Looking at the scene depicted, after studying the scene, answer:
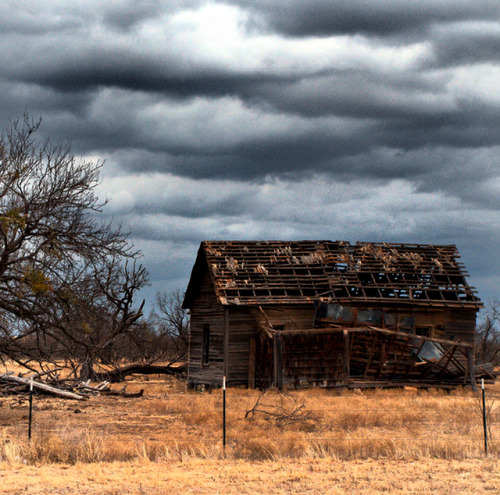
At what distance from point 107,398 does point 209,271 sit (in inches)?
276

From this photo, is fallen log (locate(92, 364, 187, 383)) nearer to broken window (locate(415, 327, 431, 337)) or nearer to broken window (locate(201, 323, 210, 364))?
broken window (locate(201, 323, 210, 364))

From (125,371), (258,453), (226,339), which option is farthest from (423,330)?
(258,453)

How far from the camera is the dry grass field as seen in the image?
31.4 feet

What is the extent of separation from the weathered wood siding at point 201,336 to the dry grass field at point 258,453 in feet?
27.7

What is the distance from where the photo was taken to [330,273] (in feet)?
88.4

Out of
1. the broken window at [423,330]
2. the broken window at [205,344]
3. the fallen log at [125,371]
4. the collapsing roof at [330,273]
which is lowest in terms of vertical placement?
the fallen log at [125,371]

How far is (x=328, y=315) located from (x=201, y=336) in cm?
595

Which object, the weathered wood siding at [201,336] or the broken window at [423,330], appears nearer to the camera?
the weathered wood siding at [201,336]

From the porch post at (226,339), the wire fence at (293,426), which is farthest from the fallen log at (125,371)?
the wire fence at (293,426)

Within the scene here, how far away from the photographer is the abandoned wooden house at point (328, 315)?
75.4 ft

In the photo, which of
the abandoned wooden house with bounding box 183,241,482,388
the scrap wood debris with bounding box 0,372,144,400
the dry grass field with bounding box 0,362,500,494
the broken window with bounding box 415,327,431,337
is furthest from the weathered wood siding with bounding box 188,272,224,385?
the dry grass field with bounding box 0,362,500,494

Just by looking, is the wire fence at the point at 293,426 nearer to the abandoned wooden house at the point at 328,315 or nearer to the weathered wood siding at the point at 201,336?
the abandoned wooden house at the point at 328,315

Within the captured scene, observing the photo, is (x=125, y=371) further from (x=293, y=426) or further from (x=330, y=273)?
(x=293, y=426)

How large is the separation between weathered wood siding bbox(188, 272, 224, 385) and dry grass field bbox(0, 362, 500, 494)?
8.43 meters
